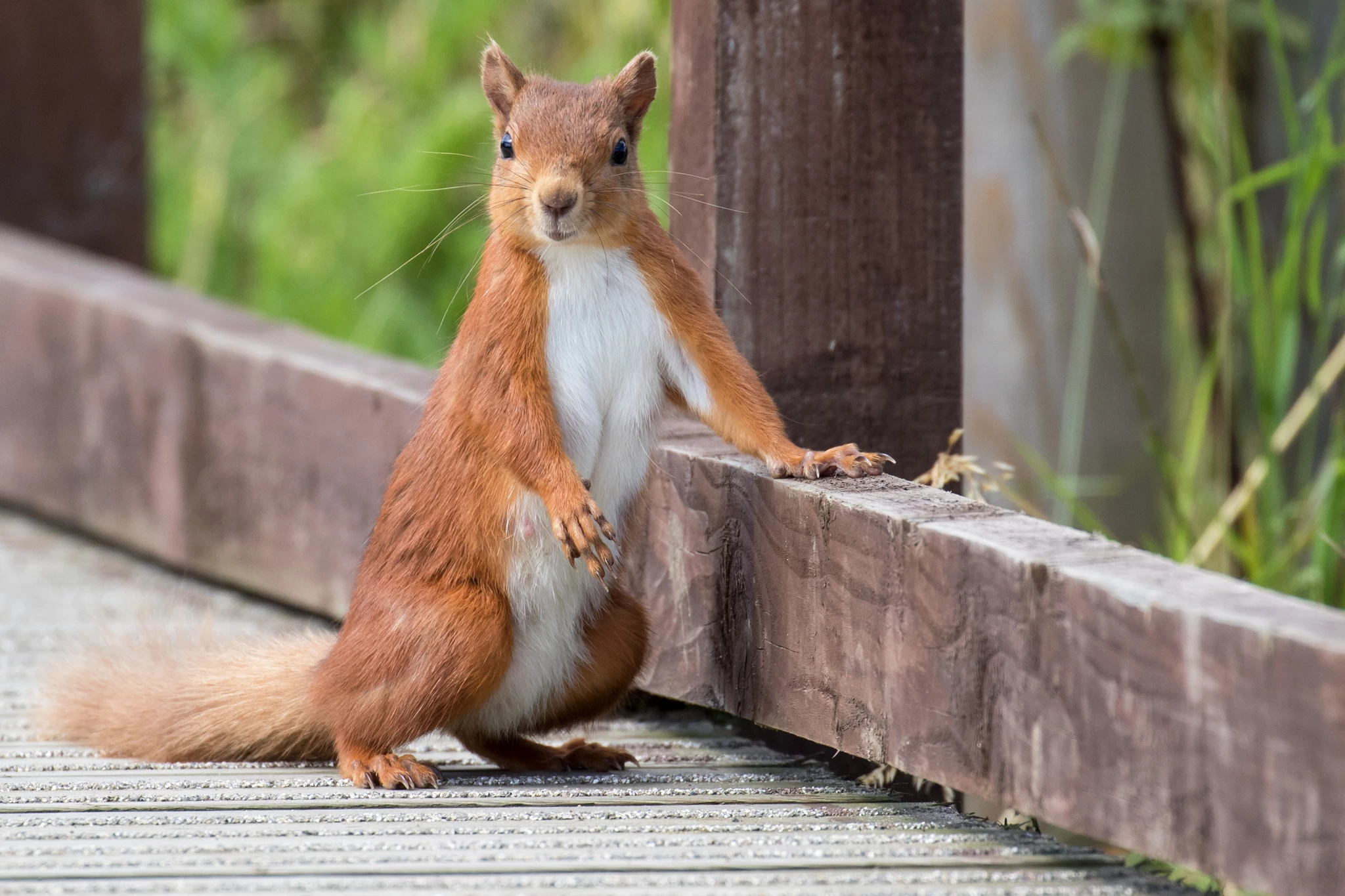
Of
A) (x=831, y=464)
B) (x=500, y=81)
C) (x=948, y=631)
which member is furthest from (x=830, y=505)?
(x=500, y=81)

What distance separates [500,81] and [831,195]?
61cm

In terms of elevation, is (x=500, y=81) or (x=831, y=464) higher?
(x=500, y=81)

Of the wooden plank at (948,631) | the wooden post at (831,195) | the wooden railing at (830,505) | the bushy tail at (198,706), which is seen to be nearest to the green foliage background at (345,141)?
the wooden railing at (830,505)

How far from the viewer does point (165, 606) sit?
14.8 feet

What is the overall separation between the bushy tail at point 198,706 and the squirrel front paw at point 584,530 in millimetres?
577

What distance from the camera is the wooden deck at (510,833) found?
2.13 metres

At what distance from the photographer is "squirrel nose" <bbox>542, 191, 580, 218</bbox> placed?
8.76 ft

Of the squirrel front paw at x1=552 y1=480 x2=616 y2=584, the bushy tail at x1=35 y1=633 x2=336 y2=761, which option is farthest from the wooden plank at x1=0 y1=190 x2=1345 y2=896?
the bushy tail at x1=35 y1=633 x2=336 y2=761

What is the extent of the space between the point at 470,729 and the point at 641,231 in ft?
2.76

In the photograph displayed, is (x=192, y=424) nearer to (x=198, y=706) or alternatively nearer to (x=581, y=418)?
(x=198, y=706)

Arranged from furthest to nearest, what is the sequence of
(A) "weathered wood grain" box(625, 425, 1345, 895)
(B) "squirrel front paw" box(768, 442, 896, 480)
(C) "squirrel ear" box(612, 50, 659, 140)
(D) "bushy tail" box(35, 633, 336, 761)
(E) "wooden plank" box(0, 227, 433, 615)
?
(E) "wooden plank" box(0, 227, 433, 615), (D) "bushy tail" box(35, 633, 336, 761), (C) "squirrel ear" box(612, 50, 659, 140), (B) "squirrel front paw" box(768, 442, 896, 480), (A) "weathered wood grain" box(625, 425, 1345, 895)

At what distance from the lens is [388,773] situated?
274 cm

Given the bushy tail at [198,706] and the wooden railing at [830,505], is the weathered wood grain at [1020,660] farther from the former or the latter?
the bushy tail at [198,706]

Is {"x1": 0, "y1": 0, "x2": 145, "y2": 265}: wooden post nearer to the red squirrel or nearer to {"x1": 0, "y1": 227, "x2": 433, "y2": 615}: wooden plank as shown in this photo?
{"x1": 0, "y1": 227, "x2": 433, "y2": 615}: wooden plank
